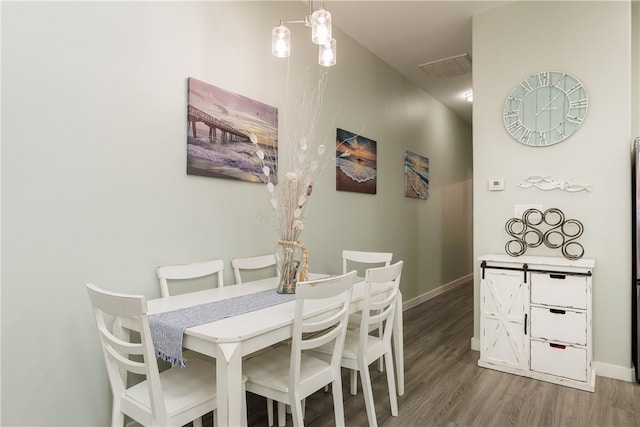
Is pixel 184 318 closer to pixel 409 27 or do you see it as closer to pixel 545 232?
pixel 545 232

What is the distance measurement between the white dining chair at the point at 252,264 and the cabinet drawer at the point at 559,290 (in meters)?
1.87

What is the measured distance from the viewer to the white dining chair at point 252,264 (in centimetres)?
250

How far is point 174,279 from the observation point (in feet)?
7.12

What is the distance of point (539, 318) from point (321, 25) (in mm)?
2385

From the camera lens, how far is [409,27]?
351 centimetres

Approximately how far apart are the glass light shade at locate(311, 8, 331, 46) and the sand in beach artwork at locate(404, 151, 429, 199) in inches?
112

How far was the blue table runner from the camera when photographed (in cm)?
149

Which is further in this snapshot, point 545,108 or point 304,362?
point 545,108

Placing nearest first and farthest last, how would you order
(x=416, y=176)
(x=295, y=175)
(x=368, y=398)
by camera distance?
(x=368, y=398) < (x=295, y=175) < (x=416, y=176)

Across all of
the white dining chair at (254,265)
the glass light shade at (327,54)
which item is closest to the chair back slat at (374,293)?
the white dining chair at (254,265)

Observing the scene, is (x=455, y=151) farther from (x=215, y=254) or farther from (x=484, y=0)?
(x=215, y=254)

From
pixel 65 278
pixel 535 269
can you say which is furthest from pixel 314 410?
pixel 535 269

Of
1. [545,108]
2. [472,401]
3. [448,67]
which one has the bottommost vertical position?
[472,401]

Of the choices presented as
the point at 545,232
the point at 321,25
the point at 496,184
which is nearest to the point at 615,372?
the point at 545,232
